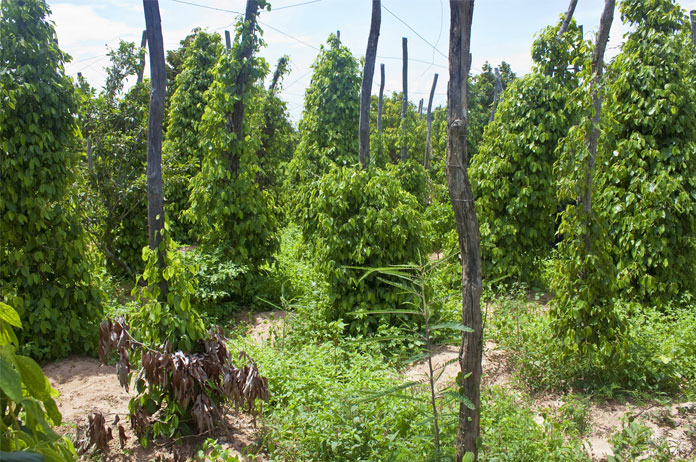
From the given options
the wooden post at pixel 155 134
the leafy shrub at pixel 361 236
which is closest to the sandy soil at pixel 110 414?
the wooden post at pixel 155 134

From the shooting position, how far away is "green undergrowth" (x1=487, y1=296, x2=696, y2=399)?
173 inches

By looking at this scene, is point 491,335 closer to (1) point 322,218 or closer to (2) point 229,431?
(1) point 322,218

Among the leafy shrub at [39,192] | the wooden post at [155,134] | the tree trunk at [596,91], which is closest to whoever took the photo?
the wooden post at [155,134]

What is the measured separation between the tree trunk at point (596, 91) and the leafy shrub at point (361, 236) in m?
2.33

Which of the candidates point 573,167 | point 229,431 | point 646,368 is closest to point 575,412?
point 646,368

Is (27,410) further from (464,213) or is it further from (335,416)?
(335,416)

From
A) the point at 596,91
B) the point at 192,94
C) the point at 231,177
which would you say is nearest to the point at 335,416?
the point at 596,91

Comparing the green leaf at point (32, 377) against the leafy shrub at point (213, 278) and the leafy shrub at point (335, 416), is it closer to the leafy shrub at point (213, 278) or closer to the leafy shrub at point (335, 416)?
the leafy shrub at point (335, 416)

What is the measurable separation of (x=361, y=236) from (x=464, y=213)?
11.5ft

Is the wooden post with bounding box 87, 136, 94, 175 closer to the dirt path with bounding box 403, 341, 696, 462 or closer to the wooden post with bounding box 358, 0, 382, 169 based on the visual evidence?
the wooden post with bounding box 358, 0, 382, 169

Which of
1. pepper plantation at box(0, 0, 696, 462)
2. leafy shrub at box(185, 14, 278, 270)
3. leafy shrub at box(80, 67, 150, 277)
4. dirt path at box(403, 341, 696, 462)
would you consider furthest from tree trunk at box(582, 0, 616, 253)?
leafy shrub at box(80, 67, 150, 277)

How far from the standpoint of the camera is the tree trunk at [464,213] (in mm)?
2766

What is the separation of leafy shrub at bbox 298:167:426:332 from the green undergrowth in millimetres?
1563

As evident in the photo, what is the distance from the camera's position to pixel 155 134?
4.04 metres
